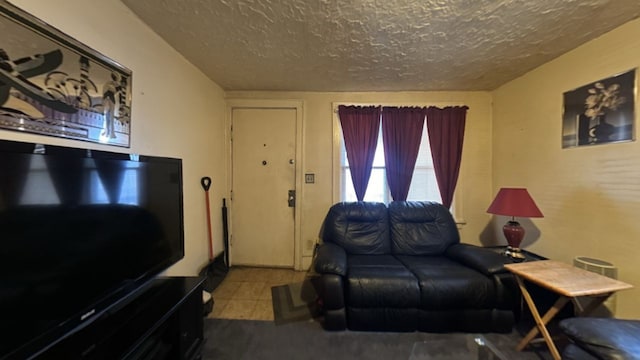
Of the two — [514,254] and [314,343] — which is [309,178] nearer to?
[314,343]

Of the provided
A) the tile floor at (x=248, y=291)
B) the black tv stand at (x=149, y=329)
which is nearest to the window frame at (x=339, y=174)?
the tile floor at (x=248, y=291)

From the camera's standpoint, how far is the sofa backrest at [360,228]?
2.86 meters

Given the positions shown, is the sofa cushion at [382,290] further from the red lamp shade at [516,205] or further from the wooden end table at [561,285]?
the red lamp shade at [516,205]

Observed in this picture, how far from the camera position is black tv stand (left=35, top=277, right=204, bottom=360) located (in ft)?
3.64

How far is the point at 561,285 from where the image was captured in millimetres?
1672

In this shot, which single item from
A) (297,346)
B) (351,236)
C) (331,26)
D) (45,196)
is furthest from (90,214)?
(351,236)

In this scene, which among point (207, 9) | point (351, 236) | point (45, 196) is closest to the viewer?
point (45, 196)

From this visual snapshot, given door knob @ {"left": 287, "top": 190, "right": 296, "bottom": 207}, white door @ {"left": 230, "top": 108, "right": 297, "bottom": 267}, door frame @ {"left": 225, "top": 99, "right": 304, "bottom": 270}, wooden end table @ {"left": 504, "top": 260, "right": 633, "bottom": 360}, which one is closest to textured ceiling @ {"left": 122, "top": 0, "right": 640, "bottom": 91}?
door frame @ {"left": 225, "top": 99, "right": 304, "bottom": 270}

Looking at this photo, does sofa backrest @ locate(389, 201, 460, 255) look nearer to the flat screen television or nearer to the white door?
the white door

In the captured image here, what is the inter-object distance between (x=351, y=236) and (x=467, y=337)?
131 cm

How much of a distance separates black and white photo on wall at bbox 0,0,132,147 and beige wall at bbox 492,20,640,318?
345 centimetres

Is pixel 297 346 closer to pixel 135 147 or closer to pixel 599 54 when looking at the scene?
pixel 135 147

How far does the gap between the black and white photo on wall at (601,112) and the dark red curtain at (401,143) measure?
1366 millimetres

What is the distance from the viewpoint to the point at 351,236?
2.90 meters
